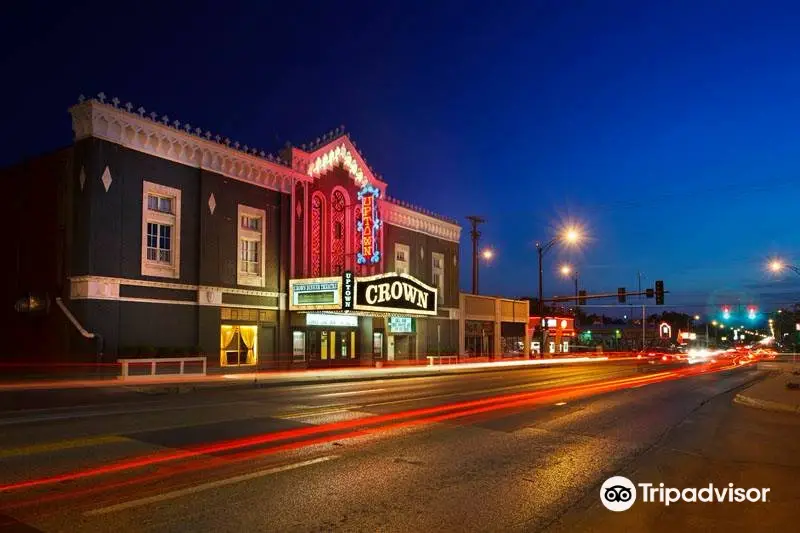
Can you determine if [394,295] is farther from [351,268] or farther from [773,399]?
[773,399]

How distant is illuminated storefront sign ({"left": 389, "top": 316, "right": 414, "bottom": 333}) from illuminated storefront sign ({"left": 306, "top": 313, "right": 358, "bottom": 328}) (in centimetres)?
332

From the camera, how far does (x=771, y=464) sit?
9445 mm

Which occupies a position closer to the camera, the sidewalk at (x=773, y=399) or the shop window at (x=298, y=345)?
the sidewalk at (x=773, y=399)

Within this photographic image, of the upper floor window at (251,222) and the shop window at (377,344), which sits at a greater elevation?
the upper floor window at (251,222)

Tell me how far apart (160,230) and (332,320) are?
36.6 ft

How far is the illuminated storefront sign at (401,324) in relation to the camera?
39.3 m

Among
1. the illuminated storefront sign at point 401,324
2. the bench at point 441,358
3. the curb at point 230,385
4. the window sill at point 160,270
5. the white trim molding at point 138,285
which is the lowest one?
the bench at point 441,358

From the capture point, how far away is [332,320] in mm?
34781

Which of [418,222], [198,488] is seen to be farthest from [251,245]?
[198,488]

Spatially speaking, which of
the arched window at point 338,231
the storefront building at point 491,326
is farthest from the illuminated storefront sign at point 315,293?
the storefront building at point 491,326

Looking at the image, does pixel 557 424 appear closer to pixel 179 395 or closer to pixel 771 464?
pixel 771 464

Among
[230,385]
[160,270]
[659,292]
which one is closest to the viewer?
[230,385]

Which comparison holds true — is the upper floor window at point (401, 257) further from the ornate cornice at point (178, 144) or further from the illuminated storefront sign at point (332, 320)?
the ornate cornice at point (178, 144)

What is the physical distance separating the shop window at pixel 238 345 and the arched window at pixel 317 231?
4.98m
